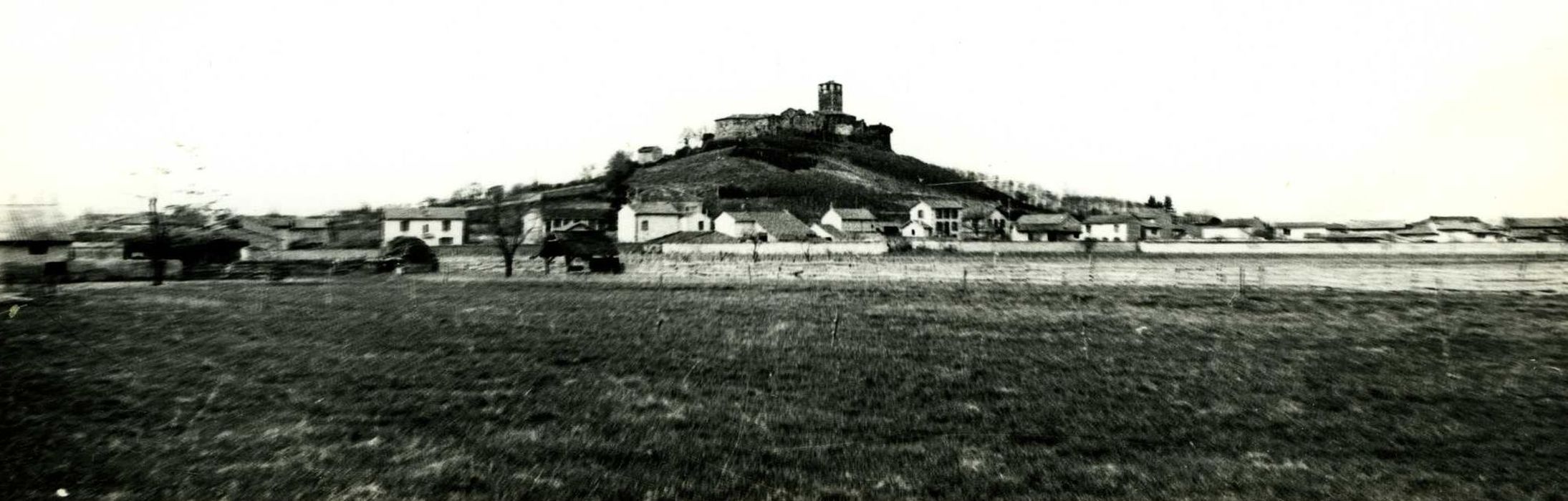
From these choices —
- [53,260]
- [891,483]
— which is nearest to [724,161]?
[53,260]

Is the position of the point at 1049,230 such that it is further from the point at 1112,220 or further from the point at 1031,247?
the point at 1031,247

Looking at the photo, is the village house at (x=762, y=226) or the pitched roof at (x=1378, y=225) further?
the village house at (x=762, y=226)

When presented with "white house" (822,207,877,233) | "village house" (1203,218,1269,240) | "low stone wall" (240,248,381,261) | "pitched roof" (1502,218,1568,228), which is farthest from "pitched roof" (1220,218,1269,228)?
"low stone wall" (240,248,381,261)

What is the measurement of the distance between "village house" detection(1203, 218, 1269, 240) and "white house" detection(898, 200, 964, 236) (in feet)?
92.6

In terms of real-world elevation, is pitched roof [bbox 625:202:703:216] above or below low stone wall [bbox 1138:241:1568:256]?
above

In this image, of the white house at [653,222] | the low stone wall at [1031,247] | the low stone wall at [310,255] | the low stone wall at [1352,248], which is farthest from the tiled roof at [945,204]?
the low stone wall at [310,255]

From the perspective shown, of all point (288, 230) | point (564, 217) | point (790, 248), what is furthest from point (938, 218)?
point (288, 230)

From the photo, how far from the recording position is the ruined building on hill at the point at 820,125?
158750mm

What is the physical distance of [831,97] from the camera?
168125 millimetres

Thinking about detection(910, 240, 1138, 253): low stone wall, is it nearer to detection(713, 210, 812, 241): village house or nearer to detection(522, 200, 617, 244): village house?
detection(713, 210, 812, 241): village house

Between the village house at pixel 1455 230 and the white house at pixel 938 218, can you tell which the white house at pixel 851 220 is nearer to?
the white house at pixel 938 218

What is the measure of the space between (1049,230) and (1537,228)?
67062mm

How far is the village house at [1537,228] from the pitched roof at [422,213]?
54590mm

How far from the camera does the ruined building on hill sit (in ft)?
521
